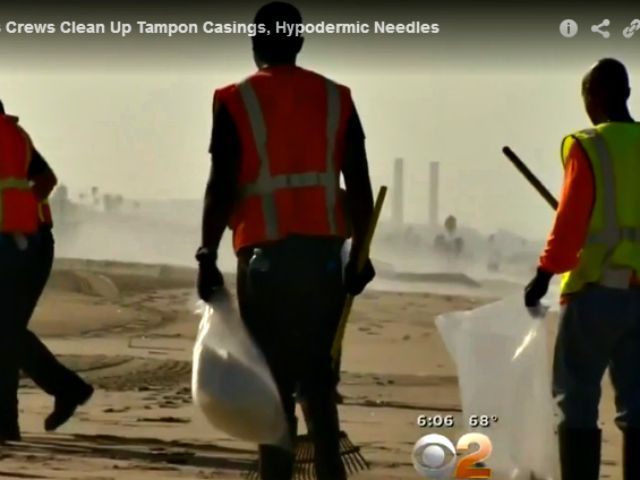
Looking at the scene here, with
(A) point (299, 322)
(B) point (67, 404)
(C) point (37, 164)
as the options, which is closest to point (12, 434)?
(B) point (67, 404)

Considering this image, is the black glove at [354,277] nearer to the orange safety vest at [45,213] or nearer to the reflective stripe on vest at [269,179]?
the reflective stripe on vest at [269,179]

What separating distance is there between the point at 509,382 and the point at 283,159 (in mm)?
924

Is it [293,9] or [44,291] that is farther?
[44,291]

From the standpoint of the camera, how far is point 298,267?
4.71 m

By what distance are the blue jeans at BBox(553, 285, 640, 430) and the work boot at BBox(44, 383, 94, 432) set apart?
133cm

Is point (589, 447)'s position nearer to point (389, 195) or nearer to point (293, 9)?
point (389, 195)

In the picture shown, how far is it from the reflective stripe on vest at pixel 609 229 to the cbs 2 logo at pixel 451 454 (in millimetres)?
573

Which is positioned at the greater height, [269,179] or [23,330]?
[269,179]

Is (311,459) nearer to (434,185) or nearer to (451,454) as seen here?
(451,454)

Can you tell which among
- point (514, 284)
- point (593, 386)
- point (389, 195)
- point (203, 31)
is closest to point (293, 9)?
point (203, 31)

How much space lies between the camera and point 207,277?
4.76 m

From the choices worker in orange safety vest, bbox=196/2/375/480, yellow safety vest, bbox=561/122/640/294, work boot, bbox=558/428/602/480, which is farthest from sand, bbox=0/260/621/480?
yellow safety vest, bbox=561/122/640/294

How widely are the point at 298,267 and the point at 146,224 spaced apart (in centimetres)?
54

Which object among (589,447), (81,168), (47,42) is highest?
(47,42)
